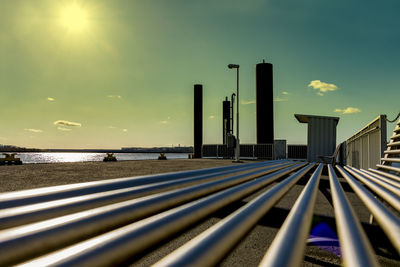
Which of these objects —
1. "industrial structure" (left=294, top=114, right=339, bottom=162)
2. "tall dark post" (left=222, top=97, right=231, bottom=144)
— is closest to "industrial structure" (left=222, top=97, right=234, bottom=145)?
"tall dark post" (left=222, top=97, right=231, bottom=144)

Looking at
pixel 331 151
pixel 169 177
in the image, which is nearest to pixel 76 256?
pixel 169 177

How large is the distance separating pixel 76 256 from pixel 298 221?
2.58 feet

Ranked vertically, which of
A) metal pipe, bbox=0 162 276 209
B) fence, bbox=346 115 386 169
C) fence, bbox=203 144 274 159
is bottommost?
fence, bbox=203 144 274 159

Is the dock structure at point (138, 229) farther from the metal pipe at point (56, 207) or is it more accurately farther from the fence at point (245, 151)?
the fence at point (245, 151)

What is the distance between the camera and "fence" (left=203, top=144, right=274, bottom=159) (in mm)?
26700

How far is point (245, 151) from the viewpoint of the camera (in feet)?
96.4

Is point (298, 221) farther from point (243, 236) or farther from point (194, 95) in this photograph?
point (194, 95)

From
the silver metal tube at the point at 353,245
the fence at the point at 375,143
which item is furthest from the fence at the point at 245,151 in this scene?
the silver metal tube at the point at 353,245

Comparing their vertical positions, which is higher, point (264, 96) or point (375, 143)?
point (264, 96)

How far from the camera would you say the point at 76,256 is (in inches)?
22.3

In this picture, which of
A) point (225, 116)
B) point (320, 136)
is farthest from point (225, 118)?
point (320, 136)

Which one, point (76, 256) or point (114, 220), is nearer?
point (76, 256)

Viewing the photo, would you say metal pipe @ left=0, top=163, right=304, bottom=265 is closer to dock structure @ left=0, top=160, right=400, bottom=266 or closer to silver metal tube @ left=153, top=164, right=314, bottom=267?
dock structure @ left=0, top=160, right=400, bottom=266

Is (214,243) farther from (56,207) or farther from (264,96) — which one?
(264,96)
